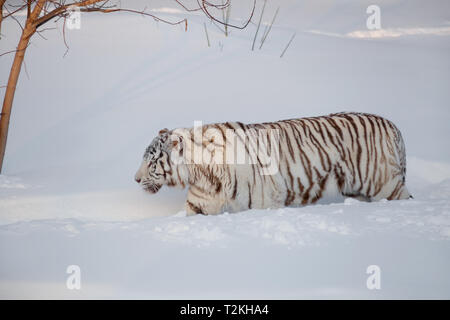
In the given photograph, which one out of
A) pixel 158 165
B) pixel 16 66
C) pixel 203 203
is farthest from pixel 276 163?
pixel 16 66

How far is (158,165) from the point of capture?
14.6 feet

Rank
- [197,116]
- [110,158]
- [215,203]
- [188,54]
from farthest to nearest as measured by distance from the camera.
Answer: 1. [188,54]
2. [197,116]
3. [110,158]
4. [215,203]

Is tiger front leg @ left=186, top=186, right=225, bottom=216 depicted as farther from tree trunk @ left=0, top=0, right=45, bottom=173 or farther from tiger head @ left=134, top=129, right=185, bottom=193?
tree trunk @ left=0, top=0, right=45, bottom=173

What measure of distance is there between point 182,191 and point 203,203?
91 cm

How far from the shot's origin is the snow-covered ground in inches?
128

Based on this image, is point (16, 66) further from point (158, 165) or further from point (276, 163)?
point (276, 163)

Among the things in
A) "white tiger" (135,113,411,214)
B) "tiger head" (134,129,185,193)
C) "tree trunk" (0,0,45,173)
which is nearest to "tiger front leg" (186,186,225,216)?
"white tiger" (135,113,411,214)

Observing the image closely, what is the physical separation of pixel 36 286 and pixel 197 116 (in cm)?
374

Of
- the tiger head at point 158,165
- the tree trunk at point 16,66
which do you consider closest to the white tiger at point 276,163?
the tiger head at point 158,165

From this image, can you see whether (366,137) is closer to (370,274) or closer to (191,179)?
(191,179)

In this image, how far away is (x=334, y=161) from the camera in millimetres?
4543

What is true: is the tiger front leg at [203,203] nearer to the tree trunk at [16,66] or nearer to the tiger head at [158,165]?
the tiger head at [158,165]

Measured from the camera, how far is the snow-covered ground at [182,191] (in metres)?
3.25
